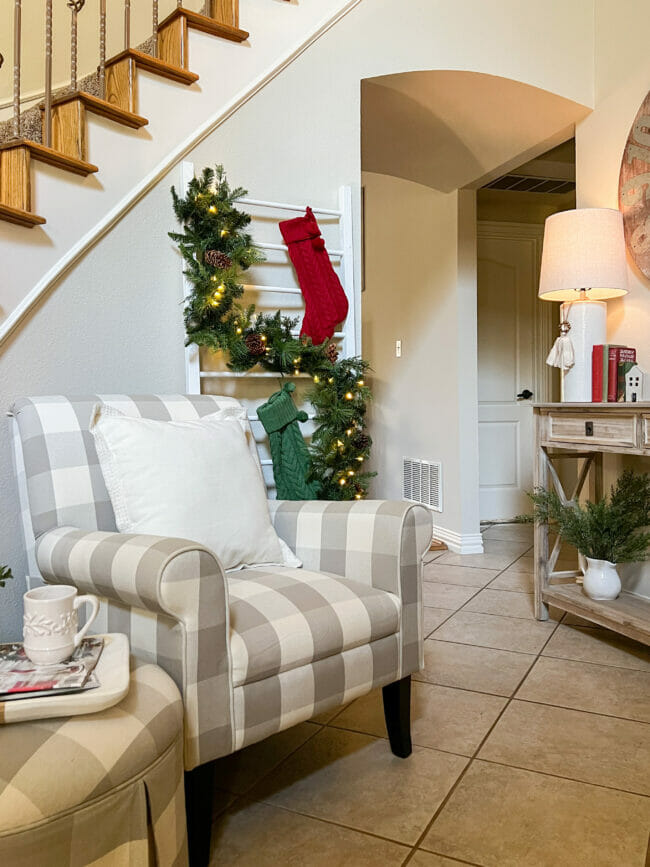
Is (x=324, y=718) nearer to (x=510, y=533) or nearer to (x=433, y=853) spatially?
(x=433, y=853)

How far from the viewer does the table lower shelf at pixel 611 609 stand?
91.0 inches

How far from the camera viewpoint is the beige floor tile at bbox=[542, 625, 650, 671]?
239cm

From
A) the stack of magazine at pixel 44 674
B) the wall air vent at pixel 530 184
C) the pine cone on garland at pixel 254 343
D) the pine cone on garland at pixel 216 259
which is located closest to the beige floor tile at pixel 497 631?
the pine cone on garland at pixel 254 343

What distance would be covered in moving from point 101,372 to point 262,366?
56cm

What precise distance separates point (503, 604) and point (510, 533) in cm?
168

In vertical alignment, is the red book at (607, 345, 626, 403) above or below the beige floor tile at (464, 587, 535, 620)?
above

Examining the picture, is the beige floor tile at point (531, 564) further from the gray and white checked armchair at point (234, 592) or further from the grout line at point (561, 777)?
the gray and white checked armchair at point (234, 592)

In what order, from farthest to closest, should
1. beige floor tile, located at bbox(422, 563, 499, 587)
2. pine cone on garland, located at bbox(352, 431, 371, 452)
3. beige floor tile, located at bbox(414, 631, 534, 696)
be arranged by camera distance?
beige floor tile, located at bbox(422, 563, 499, 587), pine cone on garland, located at bbox(352, 431, 371, 452), beige floor tile, located at bbox(414, 631, 534, 696)

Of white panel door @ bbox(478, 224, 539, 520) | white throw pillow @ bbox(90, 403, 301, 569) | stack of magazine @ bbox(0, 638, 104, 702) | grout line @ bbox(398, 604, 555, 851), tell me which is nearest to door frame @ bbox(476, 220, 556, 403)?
white panel door @ bbox(478, 224, 539, 520)

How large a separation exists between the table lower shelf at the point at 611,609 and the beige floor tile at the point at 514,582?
53 centimetres

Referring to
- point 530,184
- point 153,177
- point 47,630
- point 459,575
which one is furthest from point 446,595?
point 530,184

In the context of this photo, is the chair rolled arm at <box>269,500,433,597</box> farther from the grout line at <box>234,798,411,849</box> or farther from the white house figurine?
the white house figurine

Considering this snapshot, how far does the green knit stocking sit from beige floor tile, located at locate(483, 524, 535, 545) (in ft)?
8.02

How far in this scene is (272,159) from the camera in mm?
2561
